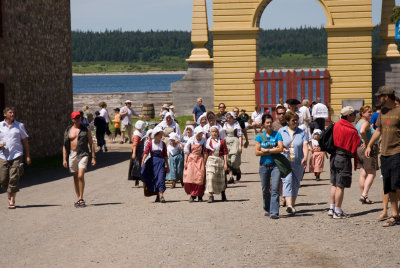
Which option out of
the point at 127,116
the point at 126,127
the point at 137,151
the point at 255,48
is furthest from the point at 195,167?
the point at 255,48

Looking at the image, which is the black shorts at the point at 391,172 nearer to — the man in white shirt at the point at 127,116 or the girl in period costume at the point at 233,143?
the girl in period costume at the point at 233,143

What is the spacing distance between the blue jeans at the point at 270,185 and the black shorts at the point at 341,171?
91cm

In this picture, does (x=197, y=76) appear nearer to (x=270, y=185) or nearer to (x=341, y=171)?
(x=270, y=185)

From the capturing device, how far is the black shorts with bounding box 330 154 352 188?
514 inches

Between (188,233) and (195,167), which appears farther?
(195,167)

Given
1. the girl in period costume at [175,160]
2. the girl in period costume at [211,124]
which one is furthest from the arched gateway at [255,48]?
the girl in period costume at [211,124]

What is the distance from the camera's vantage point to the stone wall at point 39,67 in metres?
24.4

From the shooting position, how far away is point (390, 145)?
12.3 meters

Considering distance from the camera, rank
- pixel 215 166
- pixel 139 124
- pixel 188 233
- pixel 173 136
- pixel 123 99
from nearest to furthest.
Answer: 1. pixel 188 233
2. pixel 215 166
3. pixel 139 124
4. pixel 173 136
5. pixel 123 99

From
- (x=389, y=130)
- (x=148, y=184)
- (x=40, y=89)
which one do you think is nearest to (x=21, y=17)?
(x=40, y=89)

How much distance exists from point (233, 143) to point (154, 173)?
12.0 ft

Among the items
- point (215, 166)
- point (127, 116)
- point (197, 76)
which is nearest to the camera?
point (215, 166)

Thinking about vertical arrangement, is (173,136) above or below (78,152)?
above

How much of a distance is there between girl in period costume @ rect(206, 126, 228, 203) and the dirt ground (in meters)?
0.30
